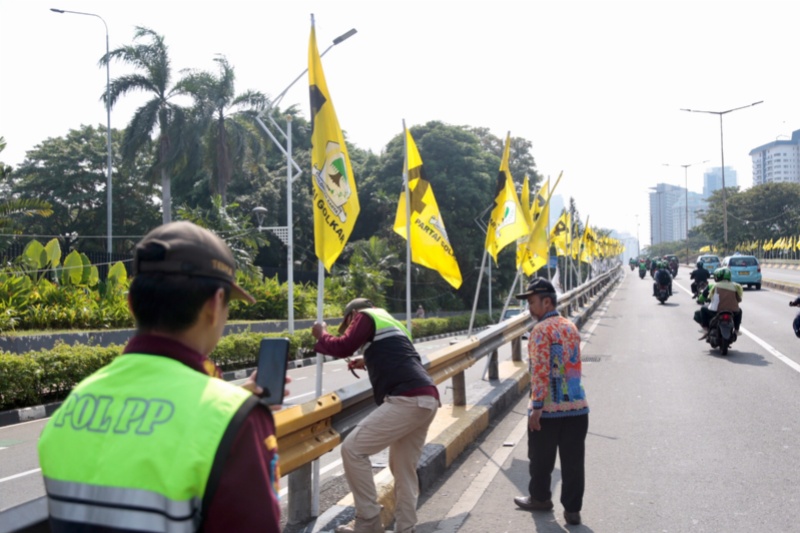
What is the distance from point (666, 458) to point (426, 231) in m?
3.90

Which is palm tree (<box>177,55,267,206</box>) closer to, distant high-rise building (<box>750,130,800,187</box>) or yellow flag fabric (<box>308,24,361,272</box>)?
yellow flag fabric (<box>308,24,361,272</box>)

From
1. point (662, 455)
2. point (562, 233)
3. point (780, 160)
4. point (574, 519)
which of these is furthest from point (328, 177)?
point (780, 160)

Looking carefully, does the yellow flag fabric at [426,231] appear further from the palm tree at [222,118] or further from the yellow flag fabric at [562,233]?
the palm tree at [222,118]

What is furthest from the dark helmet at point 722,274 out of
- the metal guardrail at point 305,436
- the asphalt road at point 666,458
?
the metal guardrail at point 305,436

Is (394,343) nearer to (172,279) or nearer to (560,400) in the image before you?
(560,400)

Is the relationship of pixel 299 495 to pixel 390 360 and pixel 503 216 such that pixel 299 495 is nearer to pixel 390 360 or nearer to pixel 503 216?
pixel 390 360

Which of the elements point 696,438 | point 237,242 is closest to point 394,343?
point 696,438

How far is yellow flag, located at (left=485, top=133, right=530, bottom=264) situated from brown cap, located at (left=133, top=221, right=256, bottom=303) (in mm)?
10621

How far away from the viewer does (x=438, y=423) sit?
25.7ft

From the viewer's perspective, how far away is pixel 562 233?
29375 millimetres

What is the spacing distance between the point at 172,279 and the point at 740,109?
181 feet

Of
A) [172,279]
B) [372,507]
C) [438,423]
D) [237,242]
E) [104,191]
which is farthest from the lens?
[104,191]

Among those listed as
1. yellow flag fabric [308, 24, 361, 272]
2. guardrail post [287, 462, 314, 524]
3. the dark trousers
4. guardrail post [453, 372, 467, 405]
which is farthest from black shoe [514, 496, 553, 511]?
guardrail post [453, 372, 467, 405]

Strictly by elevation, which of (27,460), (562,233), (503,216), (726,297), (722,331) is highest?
(562,233)
